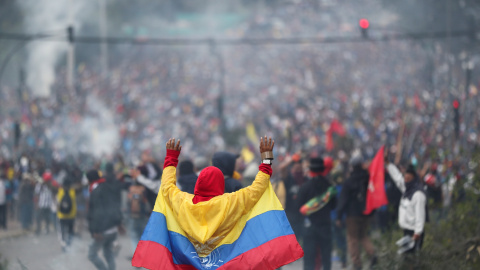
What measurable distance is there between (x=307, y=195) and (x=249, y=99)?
29.7m

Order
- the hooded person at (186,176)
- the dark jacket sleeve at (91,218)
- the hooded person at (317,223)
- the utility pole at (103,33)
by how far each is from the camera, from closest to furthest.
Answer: the hooded person at (186,176) < the hooded person at (317,223) < the dark jacket sleeve at (91,218) < the utility pole at (103,33)

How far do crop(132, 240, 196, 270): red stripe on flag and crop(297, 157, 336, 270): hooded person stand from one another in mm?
3360

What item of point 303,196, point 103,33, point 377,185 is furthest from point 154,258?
point 103,33

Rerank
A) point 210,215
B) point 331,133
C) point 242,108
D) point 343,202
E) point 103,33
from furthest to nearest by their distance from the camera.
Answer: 1. point 103,33
2. point 242,108
3. point 331,133
4. point 343,202
5. point 210,215

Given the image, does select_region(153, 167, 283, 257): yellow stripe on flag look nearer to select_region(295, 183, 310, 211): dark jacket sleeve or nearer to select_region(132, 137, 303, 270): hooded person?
select_region(132, 137, 303, 270): hooded person

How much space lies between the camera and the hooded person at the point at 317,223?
300 inches

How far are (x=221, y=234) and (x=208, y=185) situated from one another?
302mm

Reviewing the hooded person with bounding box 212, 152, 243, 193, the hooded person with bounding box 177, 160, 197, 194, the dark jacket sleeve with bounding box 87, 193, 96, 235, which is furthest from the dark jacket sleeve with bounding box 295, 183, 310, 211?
the dark jacket sleeve with bounding box 87, 193, 96, 235

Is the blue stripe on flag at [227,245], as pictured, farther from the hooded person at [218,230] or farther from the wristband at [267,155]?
the wristband at [267,155]

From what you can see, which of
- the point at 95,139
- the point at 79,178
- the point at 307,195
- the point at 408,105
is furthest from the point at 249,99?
the point at 307,195

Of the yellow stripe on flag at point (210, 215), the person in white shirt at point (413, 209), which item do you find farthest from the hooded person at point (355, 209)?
the yellow stripe on flag at point (210, 215)

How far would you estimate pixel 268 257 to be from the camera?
433 cm

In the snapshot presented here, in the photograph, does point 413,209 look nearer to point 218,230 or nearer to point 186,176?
point 186,176

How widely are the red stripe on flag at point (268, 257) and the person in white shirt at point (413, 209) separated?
3452 millimetres
